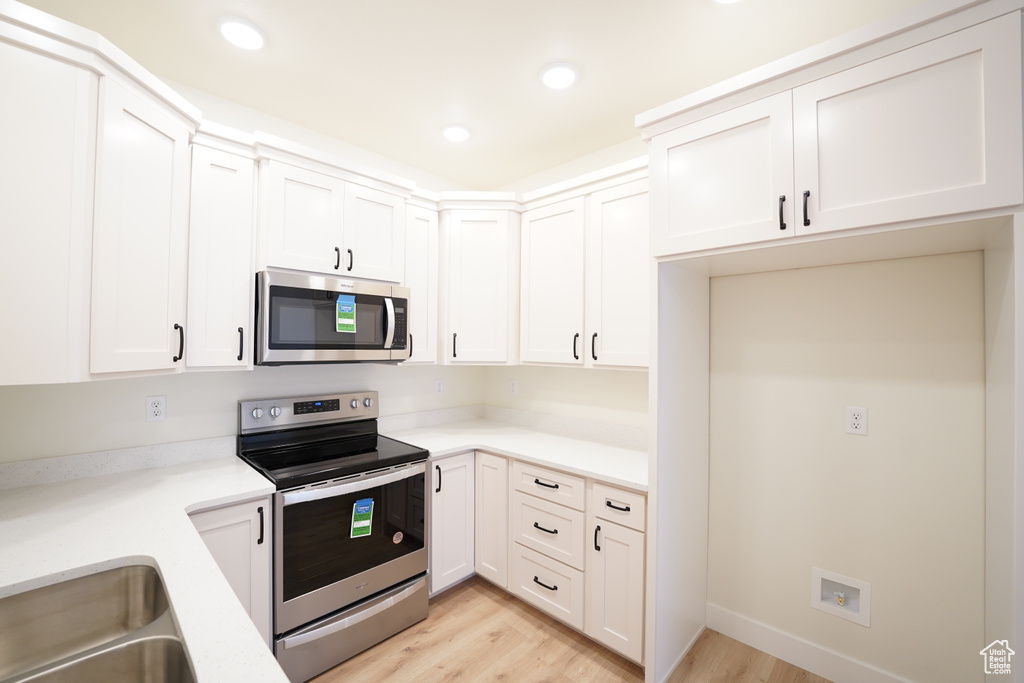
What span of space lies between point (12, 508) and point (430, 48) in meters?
2.30

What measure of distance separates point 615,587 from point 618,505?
0.38 metres

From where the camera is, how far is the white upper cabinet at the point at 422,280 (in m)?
2.56

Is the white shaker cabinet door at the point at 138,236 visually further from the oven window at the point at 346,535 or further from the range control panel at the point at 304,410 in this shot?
the oven window at the point at 346,535

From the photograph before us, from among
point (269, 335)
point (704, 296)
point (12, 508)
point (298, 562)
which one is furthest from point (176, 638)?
point (704, 296)

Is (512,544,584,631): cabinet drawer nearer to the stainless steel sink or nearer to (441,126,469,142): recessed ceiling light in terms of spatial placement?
the stainless steel sink

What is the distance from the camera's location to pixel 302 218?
6.85ft

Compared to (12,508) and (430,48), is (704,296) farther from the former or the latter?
(12,508)

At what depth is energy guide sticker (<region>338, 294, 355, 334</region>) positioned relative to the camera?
2152 millimetres

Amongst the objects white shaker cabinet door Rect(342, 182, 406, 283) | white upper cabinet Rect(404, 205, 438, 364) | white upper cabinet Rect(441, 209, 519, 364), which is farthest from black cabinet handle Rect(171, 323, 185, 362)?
white upper cabinet Rect(441, 209, 519, 364)

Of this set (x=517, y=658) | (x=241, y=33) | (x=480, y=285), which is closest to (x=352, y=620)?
(x=517, y=658)

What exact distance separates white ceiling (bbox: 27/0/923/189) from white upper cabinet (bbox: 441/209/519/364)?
56 centimetres

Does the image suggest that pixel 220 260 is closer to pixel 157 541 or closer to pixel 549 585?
pixel 157 541

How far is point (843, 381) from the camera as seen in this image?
1836 millimetres

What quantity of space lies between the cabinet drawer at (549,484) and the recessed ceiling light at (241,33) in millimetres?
2279
